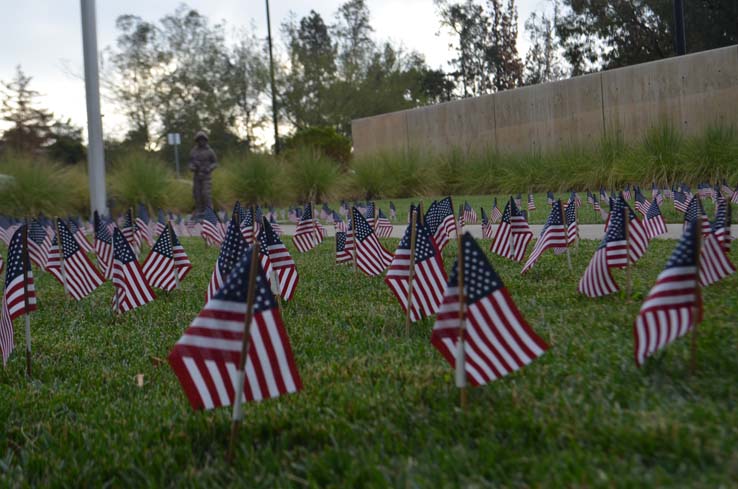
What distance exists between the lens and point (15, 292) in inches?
176

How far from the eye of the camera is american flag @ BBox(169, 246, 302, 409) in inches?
119

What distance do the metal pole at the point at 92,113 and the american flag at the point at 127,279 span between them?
10.9 metres

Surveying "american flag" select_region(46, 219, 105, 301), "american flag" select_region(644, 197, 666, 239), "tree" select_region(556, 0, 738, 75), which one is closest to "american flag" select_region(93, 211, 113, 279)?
"american flag" select_region(46, 219, 105, 301)

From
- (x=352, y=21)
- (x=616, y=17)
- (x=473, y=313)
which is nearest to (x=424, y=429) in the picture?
(x=473, y=313)

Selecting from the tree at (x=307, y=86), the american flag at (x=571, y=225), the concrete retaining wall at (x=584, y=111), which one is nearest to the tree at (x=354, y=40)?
the tree at (x=307, y=86)

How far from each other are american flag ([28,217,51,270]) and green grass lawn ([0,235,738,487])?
4.27 m

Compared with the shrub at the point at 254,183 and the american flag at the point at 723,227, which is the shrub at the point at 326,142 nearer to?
the shrub at the point at 254,183

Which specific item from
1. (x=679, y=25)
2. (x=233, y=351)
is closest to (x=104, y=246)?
(x=233, y=351)

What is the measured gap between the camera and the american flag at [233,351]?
3.01m

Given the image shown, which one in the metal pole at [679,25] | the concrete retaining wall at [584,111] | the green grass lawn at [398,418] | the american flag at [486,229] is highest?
the metal pole at [679,25]

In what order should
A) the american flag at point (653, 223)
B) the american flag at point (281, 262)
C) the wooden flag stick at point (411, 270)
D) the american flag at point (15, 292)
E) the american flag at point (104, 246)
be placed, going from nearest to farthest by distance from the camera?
the american flag at point (15, 292), the wooden flag stick at point (411, 270), the american flag at point (281, 262), the american flag at point (653, 223), the american flag at point (104, 246)

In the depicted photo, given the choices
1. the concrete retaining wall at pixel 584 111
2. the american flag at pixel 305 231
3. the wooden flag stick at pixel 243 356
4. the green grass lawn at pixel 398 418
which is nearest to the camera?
the green grass lawn at pixel 398 418

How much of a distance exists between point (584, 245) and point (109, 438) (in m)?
6.74

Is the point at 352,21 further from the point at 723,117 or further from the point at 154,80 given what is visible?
the point at 723,117
